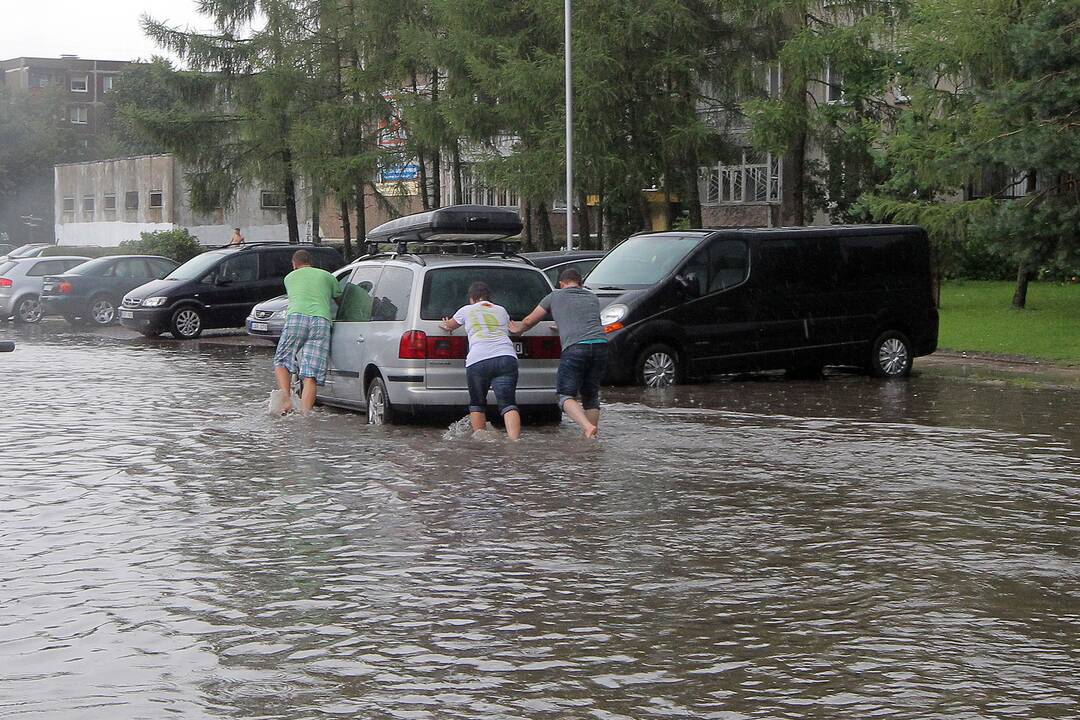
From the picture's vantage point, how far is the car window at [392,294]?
48.4 feet

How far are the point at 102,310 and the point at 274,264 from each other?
617cm

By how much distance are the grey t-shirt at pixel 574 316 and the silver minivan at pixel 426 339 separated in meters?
0.78

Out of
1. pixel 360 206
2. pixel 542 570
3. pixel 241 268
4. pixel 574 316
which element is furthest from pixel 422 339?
pixel 360 206

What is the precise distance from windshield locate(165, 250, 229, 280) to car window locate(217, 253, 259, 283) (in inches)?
7.6

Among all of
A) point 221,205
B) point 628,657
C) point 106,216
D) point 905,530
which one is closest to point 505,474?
point 905,530

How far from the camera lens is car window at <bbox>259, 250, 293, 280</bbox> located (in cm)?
3002

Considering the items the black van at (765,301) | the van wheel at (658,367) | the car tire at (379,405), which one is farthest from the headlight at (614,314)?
the car tire at (379,405)

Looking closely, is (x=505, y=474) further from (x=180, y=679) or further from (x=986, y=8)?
(x=986, y=8)

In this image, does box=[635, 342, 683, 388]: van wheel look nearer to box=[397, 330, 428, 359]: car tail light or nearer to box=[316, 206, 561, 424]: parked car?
box=[316, 206, 561, 424]: parked car

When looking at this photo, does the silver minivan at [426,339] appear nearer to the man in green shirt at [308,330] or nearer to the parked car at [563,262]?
the man in green shirt at [308,330]

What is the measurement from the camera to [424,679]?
20.5 ft

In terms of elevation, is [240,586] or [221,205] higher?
[221,205]

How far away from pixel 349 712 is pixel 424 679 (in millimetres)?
→ 533

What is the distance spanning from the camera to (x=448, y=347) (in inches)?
569
